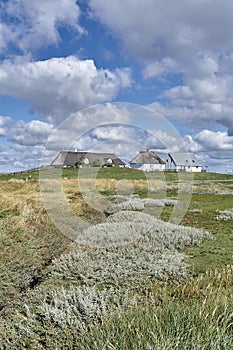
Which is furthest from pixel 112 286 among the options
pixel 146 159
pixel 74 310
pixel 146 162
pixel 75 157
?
pixel 75 157

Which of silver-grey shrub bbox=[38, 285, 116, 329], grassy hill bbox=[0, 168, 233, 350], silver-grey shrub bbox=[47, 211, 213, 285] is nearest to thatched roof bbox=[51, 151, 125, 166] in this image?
grassy hill bbox=[0, 168, 233, 350]

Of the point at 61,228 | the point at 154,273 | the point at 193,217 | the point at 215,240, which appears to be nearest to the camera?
the point at 154,273

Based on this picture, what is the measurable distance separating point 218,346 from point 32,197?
1224 centimetres

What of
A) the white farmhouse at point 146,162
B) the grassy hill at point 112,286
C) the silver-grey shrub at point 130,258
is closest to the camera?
the grassy hill at point 112,286

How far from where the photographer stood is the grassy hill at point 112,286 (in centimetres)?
396

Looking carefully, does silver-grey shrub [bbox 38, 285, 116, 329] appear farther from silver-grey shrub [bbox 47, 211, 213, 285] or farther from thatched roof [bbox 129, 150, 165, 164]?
thatched roof [bbox 129, 150, 165, 164]

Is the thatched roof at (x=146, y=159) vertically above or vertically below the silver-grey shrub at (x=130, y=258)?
above

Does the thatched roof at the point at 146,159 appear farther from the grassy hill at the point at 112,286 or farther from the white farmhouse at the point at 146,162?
the grassy hill at the point at 112,286

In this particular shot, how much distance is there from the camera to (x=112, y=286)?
7352 millimetres

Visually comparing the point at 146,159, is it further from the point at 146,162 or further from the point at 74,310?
the point at 74,310

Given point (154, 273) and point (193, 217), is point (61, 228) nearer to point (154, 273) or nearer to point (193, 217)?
point (154, 273)

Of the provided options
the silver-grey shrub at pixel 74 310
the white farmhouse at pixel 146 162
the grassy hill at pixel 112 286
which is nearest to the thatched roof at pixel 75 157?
the white farmhouse at pixel 146 162

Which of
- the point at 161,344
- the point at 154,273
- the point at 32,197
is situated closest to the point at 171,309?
the point at 161,344

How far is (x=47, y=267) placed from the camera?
861cm
